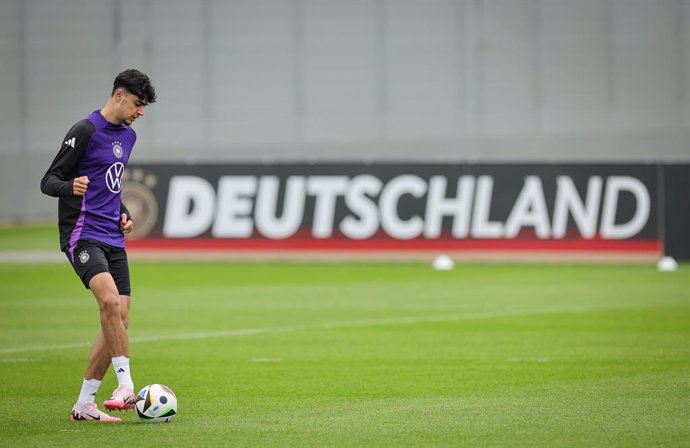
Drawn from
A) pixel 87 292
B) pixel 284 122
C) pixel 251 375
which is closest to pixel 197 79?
pixel 284 122

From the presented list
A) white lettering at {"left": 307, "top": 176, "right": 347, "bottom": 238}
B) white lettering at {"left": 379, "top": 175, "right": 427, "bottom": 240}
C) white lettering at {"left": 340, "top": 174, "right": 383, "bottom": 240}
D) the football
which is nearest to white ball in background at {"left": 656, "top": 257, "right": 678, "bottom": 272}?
white lettering at {"left": 379, "top": 175, "right": 427, "bottom": 240}

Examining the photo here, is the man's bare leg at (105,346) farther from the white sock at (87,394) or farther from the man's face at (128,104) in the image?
the man's face at (128,104)

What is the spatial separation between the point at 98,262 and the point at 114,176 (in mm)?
661

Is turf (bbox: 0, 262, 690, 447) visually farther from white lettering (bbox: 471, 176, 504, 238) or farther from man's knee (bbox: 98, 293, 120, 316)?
white lettering (bbox: 471, 176, 504, 238)

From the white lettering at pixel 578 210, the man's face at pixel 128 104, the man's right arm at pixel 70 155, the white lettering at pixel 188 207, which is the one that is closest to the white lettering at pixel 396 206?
the white lettering at pixel 578 210

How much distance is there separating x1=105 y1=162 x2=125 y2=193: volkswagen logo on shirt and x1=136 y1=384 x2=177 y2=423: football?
4.90 feet

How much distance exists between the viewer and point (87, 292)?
22.2m

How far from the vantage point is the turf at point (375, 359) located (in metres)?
9.23

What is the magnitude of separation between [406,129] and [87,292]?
74.2 feet

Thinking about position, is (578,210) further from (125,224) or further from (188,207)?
(125,224)

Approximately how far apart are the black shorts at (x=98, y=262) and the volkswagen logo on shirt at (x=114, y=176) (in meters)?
0.42

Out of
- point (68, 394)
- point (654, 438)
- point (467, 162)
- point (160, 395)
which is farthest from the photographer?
point (467, 162)

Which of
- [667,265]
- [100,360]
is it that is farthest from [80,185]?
[667,265]

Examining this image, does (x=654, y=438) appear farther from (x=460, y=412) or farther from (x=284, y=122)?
(x=284, y=122)
